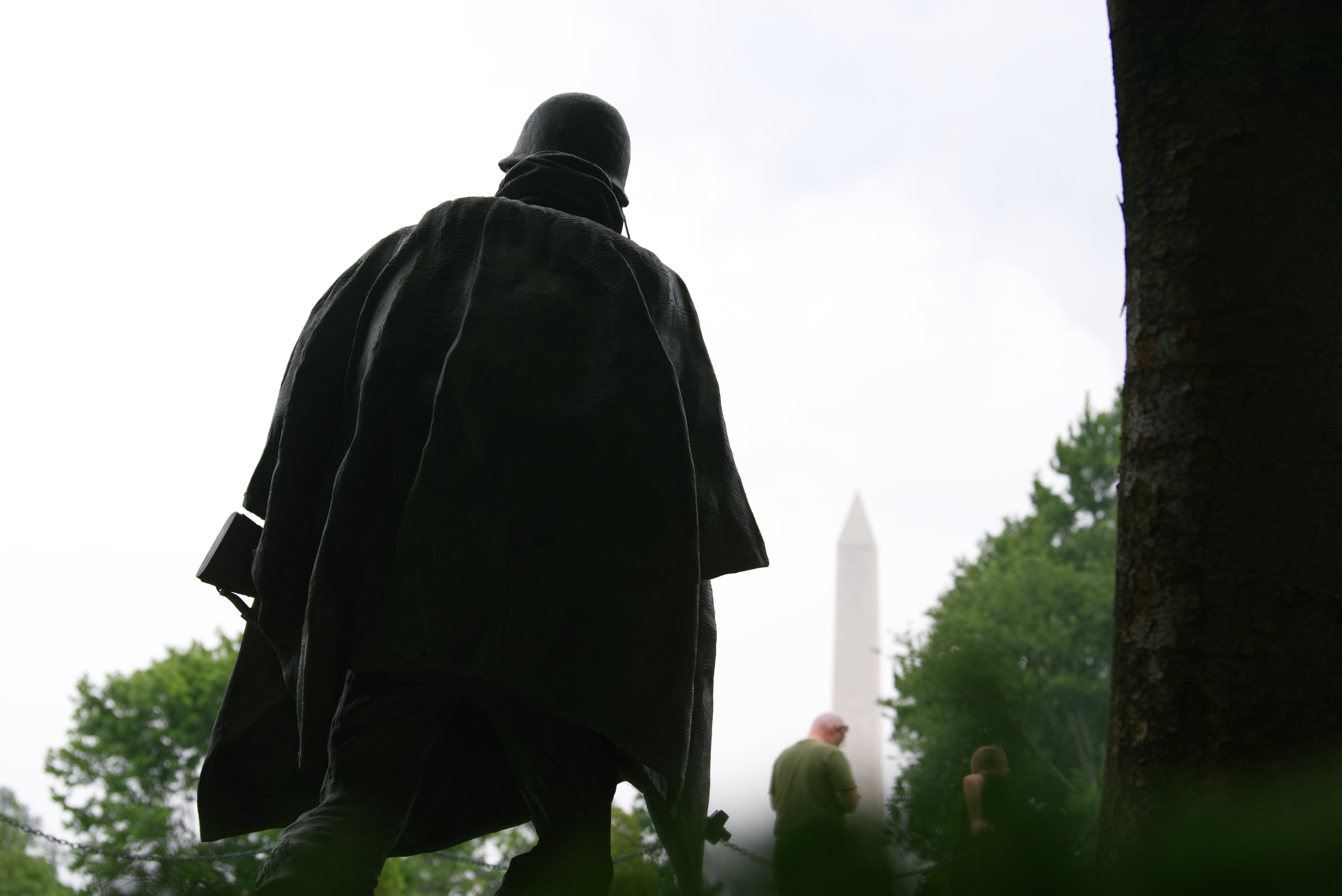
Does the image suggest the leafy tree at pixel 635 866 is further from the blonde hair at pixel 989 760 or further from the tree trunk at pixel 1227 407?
the tree trunk at pixel 1227 407

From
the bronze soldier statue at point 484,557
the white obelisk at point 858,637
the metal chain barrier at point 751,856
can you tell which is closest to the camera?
the metal chain barrier at point 751,856

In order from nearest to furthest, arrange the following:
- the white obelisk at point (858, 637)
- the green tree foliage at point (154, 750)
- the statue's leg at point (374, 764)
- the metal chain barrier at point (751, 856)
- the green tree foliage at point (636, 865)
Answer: the metal chain barrier at point (751, 856)
the green tree foliage at point (636, 865)
the statue's leg at point (374, 764)
the green tree foliage at point (154, 750)
the white obelisk at point (858, 637)

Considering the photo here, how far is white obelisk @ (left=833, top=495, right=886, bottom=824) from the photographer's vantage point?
32.1m

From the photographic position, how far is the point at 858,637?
107 ft

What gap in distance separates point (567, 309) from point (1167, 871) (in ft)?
5.78

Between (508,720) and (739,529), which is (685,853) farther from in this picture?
(739,529)

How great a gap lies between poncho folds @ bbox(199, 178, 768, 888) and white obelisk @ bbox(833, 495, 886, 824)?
86.9ft

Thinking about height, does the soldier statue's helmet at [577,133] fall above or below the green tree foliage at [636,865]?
above

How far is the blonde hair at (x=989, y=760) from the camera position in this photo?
1.95ft

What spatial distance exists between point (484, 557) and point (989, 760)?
1.33 m

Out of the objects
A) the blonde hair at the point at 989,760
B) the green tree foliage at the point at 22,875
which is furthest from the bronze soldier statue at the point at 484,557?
the blonde hair at the point at 989,760

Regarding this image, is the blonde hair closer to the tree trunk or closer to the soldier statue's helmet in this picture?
the tree trunk

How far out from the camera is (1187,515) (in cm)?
167

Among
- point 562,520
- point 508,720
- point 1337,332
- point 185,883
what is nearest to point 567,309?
point 562,520
